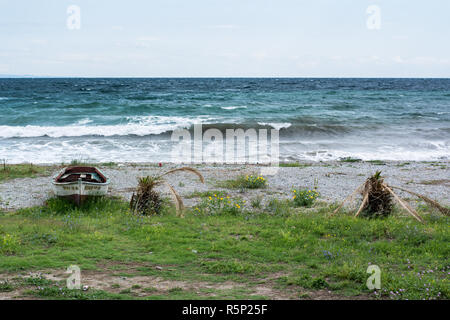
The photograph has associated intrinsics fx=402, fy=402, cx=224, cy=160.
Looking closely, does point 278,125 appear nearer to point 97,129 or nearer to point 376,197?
point 97,129

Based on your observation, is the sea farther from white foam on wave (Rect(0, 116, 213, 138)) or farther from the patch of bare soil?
the patch of bare soil

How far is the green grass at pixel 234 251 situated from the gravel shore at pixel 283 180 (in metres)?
2.08

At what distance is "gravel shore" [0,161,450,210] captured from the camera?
38.7ft

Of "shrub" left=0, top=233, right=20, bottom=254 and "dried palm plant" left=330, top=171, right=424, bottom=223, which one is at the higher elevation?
"dried palm plant" left=330, top=171, right=424, bottom=223

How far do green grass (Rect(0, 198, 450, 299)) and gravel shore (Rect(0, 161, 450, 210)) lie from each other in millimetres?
2077

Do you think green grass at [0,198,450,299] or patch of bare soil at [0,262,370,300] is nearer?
patch of bare soil at [0,262,370,300]

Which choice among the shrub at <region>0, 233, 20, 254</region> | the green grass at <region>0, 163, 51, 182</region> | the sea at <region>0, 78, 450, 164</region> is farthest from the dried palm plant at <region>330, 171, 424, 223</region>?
the sea at <region>0, 78, 450, 164</region>

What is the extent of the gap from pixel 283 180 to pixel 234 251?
7.31m

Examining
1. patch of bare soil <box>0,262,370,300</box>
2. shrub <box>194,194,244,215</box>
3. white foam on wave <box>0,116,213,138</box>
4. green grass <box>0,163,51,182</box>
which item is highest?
white foam on wave <box>0,116,213,138</box>

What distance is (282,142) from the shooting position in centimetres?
2581
